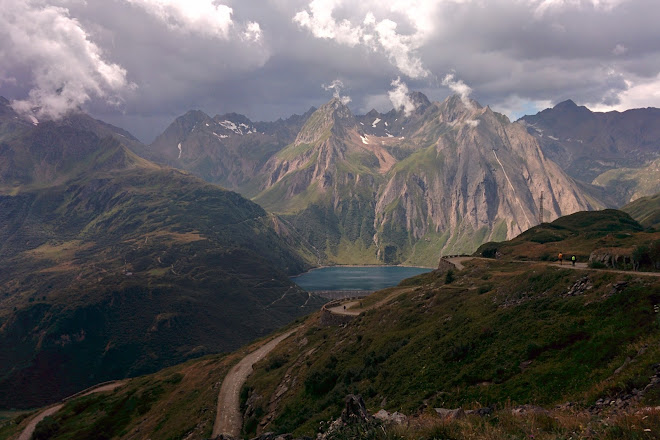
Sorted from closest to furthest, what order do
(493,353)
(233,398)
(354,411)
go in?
(354,411), (493,353), (233,398)

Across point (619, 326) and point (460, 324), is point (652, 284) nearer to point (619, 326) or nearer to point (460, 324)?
point (619, 326)

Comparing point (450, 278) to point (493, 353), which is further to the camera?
point (450, 278)

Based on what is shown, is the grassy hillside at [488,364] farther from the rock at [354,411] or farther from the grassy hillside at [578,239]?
the grassy hillside at [578,239]

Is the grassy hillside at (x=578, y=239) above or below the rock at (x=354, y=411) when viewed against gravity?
above

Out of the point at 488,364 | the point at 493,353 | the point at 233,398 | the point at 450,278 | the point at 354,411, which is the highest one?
the point at 354,411

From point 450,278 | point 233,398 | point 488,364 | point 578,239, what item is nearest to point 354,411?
point 488,364

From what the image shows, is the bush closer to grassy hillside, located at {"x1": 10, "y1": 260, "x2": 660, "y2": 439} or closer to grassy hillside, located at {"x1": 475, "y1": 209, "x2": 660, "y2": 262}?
grassy hillside, located at {"x1": 10, "y1": 260, "x2": 660, "y2": 439}

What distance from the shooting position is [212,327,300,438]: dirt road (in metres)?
48.7

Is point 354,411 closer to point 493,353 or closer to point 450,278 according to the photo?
point 493,353

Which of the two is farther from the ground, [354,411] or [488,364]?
[354,411]

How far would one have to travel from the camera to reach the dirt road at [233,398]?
→ 4869 cm

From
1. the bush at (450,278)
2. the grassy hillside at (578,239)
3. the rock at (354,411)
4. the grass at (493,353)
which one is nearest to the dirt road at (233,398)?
the grass at (493,353)

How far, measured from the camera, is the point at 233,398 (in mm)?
58812

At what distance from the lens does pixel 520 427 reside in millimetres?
15734
